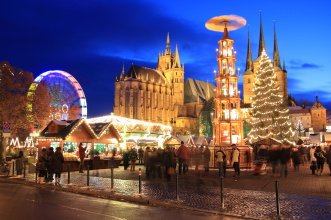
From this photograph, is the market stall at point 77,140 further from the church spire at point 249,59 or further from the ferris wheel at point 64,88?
the church spire at point 249,59

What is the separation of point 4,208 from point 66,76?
2935cm

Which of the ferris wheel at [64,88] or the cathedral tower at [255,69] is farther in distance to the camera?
the cathedral tower at [255,69]

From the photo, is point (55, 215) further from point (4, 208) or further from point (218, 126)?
point (218, 126)

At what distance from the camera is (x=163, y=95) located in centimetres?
10875

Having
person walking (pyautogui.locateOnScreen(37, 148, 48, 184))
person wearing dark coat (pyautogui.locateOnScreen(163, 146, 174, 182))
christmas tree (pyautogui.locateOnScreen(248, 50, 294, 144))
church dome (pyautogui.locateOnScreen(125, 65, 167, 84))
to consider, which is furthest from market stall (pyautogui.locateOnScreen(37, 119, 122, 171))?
church dome (pyautogui.locateOnScreen(125, 65, 167, 84))

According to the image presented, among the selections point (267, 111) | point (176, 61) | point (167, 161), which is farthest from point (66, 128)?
point (176, 61)

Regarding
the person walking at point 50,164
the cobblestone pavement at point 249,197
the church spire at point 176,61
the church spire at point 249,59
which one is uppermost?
the church spire at point 176,61

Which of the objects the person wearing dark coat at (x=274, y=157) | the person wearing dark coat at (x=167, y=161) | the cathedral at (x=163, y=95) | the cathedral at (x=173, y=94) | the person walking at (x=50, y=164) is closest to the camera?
the person walking at (x=50, y=164)

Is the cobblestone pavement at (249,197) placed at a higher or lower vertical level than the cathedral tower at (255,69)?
lower

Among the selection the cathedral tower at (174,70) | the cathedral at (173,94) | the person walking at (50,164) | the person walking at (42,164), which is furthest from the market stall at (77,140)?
the cathedral tower at (174,70)

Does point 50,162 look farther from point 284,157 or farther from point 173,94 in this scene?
point 173,94

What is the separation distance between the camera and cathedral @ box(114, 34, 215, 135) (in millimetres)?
97500

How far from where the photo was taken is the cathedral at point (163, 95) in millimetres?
97500

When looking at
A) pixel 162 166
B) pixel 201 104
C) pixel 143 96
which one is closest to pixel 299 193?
pixel 162 166
